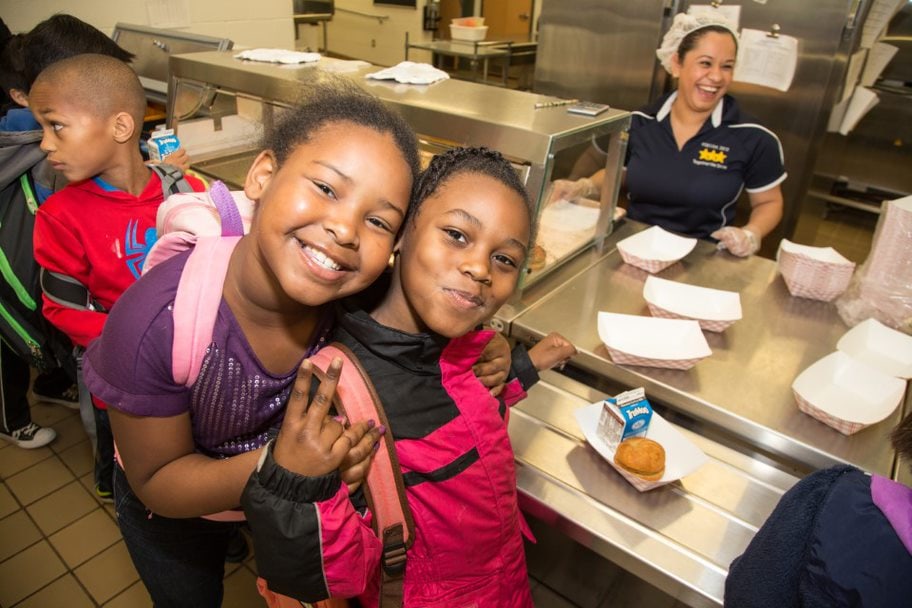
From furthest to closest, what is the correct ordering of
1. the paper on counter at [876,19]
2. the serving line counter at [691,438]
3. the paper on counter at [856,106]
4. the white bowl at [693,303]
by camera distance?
the paper on counter at [856,106], the paper on counter at [876,19], the white bowl at [693,303], the serving line counter at [691,438]

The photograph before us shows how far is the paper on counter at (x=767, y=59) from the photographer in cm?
342

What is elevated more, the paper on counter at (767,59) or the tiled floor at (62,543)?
the paper on counter at (767,59)

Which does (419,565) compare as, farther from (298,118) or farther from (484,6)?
(484,6)

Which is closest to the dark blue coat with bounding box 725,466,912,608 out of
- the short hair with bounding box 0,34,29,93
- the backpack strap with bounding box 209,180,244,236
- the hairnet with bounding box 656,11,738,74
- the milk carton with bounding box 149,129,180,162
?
the backpack strap with bounding box 209,180,244,236

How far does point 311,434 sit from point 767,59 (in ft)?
12.6

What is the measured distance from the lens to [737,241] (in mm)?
2133

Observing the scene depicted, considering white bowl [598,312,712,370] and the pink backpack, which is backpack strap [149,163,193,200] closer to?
the pink backpack

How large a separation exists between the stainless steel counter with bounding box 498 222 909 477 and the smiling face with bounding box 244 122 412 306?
830 millimetres

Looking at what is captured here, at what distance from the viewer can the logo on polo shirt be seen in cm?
244

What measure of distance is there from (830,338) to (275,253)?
64.0 inches

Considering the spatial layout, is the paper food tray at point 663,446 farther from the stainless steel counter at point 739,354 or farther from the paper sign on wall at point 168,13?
the paper sign on wall at point 168,13

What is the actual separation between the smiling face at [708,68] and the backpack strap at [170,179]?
6.57 feet

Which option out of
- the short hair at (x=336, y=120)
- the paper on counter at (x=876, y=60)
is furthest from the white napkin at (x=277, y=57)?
the paper on counter at (x=876, y=60)

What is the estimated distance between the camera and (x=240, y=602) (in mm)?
1988
